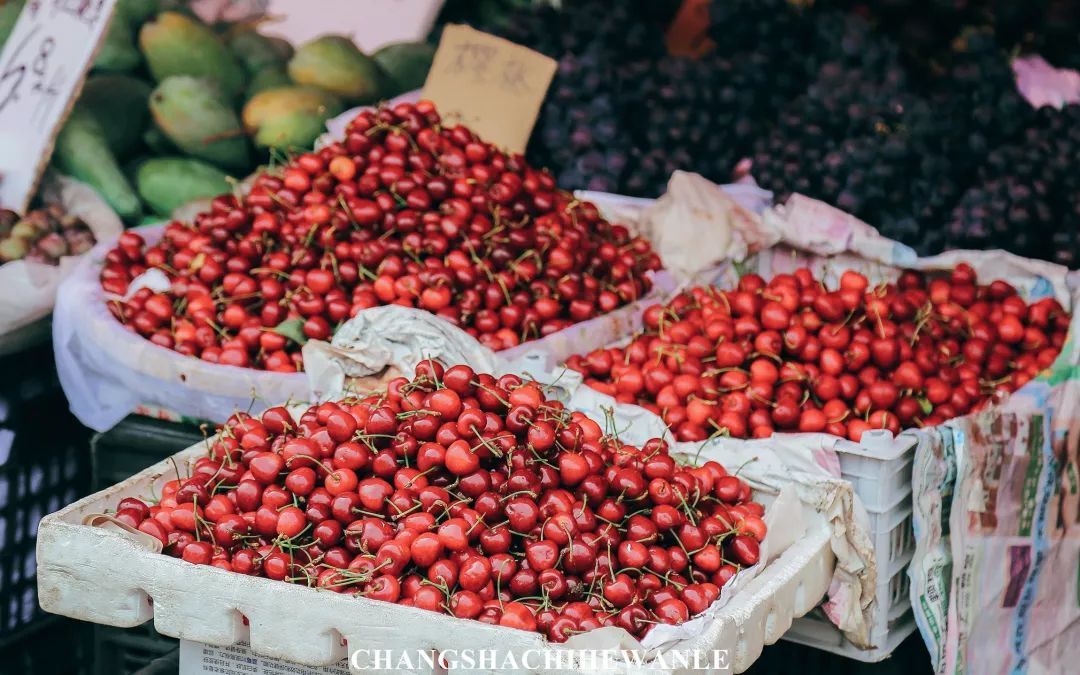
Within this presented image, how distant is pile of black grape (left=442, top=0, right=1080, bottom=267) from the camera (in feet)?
11.8

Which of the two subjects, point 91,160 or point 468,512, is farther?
point 91,160

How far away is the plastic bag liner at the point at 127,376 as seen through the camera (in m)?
2.77

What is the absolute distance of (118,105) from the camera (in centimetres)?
393

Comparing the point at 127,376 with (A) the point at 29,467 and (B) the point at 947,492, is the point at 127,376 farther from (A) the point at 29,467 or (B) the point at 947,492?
(B) the point at 947,492

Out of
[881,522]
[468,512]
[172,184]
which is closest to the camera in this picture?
[468,512]

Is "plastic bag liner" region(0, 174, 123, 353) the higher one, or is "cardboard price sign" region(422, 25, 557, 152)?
"cardboard price sign" region(422, 25, 557, 152)

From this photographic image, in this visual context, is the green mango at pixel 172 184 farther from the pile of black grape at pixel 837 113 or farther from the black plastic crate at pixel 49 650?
the black plastic crate at pixel 49 650

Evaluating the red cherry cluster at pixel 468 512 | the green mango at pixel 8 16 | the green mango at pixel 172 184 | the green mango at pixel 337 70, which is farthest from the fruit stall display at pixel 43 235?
the red cherry cluster at pixel 468 512

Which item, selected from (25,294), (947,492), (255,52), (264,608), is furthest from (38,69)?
(947,492)

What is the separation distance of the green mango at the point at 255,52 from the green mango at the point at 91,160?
1.99ft

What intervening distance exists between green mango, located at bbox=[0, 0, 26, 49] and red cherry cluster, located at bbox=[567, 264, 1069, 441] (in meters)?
2.11

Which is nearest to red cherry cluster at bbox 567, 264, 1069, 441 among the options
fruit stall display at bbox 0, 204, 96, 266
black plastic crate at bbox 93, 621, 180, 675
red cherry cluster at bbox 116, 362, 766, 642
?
red cherry cluster at bbox 116, 362, 766, 642

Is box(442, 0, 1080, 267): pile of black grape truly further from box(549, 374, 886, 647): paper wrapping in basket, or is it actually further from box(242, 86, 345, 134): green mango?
box(549, 374, 886, 647): paper wrapping in basket

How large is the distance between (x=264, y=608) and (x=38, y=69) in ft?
7.48
